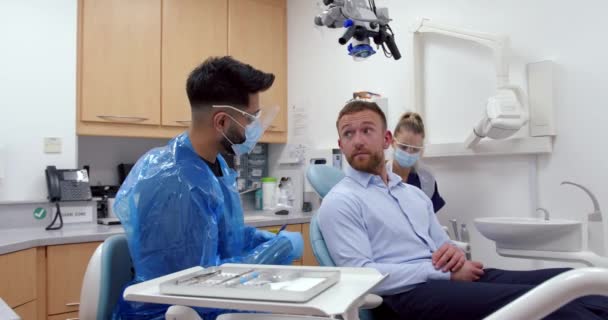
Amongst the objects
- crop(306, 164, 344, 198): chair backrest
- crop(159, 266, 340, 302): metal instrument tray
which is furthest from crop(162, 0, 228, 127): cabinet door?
crop(159, 266, 340, 302): metal instrument tray

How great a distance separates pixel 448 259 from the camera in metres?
1.60

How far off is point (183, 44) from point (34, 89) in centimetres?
92

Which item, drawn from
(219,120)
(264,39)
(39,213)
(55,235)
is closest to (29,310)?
(55,235)

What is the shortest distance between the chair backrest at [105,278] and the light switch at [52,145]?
4.52 ft

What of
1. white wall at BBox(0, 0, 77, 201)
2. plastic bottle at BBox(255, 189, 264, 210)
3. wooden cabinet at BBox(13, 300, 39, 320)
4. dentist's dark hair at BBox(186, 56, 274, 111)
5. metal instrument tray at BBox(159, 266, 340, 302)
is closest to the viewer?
metal instrument tray at BBox(159, 266, 340, 302)

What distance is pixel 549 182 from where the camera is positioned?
7.47 ft

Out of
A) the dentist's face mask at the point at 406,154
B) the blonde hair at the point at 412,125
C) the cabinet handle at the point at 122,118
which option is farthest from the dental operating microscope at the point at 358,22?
the cabinet handle at the point at 122,118

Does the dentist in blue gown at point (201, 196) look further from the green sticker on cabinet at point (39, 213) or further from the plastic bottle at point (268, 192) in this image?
the plastic bottle at point (268, 192)

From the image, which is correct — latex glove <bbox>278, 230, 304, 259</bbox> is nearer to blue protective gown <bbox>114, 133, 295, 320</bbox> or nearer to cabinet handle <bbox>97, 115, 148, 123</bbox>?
blue protective gown <bbox>114, 133, 295, 320</bbox>

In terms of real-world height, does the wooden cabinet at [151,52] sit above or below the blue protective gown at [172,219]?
above

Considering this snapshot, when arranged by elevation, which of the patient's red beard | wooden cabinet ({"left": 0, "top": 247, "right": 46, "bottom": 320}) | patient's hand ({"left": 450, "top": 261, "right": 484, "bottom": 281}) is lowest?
wooden cabinet ({"left": 0, "top": 247, "right": 46, "bottom": 320})

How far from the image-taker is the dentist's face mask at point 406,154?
2.42 metres

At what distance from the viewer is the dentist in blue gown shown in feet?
4.10

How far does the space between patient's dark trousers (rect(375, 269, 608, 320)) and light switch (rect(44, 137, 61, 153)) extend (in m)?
1.88
